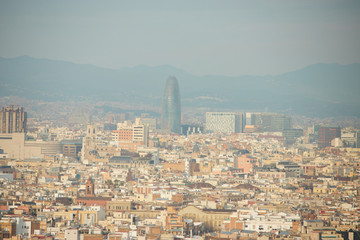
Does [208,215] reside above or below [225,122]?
below

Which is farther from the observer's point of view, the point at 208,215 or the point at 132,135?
the point at 132,135

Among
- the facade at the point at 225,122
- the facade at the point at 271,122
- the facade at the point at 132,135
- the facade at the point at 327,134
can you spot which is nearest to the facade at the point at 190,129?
the facade at the point at 225,122

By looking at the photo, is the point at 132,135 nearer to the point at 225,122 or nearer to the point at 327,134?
the point at 327,134

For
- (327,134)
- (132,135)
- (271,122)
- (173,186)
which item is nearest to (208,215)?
(173,186)

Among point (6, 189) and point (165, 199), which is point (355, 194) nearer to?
point (165, 199)

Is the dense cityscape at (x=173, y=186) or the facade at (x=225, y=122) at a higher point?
the facade at (x=225, y=122)

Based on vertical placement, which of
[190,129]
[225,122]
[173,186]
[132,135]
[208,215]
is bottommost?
[208,215]

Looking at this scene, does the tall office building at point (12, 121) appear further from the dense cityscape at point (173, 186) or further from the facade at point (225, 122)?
the facade at point (225, 122)
